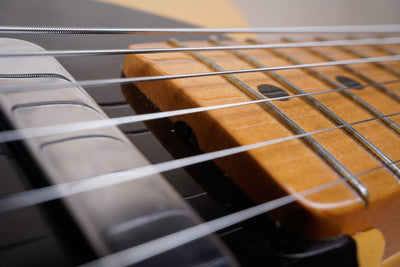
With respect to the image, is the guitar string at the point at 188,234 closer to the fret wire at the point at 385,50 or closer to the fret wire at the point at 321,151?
the fret wire at the point at 321,151

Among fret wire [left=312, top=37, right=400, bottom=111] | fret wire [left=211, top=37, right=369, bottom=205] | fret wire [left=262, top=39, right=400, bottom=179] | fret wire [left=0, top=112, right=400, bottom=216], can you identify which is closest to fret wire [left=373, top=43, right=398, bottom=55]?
fret wire [left=312, top=37, right=400, bottom=111]

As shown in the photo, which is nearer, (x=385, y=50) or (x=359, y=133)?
(x=359, y=133)

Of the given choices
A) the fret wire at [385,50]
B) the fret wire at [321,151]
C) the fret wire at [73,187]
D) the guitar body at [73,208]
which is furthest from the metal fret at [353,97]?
the fret wire at [385,50]

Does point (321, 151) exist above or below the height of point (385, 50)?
below

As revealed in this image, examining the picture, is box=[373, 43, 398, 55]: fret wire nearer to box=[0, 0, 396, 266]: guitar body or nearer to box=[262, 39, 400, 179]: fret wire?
box=[262, 39, 400, 179]: fret wire

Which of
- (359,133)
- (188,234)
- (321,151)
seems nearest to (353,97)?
(359,133)

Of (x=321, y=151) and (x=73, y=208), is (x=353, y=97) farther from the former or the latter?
(x=73, y=208)
